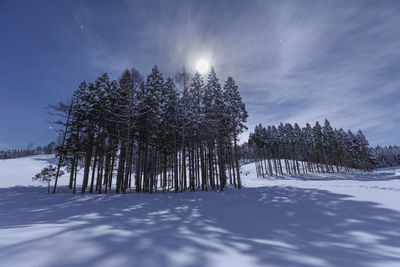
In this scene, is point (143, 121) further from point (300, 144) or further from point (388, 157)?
point (388, 157)

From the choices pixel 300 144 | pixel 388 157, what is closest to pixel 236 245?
pixel 300 144

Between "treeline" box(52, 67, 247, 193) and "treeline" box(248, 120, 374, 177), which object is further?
"treeline" box(248, 120, 374, 177)

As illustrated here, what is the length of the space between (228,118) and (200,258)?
711 inches

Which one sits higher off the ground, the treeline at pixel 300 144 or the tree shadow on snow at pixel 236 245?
the treeline at pixel 300 144

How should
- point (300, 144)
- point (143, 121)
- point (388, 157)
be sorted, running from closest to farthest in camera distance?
point (143, 121) < point (300, 144) < point (388, 157)

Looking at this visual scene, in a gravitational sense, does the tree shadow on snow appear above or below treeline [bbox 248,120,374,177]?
below

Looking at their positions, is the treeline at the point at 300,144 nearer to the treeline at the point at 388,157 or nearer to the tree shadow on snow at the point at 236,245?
the tree shadow on snow at the point at 236,245

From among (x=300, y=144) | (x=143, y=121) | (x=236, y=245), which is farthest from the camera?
(x=300, y=144)

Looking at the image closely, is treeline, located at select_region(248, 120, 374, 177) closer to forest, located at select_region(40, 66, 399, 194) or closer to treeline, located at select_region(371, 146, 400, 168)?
forest, located at select_region(40, 66, 399, 194)

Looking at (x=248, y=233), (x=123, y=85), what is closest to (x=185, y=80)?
(x=123, y=85)

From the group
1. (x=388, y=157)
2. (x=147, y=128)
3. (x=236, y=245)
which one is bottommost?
(x=236, y=245)

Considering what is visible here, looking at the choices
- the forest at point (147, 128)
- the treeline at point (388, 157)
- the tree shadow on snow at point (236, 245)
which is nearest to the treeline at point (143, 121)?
the forest at point (147, 128)

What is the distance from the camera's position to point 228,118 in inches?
766

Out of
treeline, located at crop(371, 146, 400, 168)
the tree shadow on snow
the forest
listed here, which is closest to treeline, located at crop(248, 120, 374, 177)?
the forest
